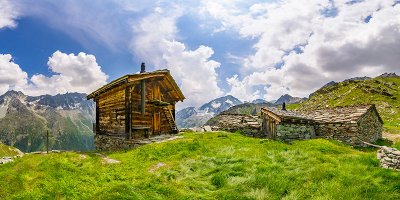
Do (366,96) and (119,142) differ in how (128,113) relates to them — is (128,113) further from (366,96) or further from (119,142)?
(366,96)

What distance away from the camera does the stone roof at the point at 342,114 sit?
98.3ft

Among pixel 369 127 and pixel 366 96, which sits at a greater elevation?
pixel 366 96

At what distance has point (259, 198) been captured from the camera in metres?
10.7

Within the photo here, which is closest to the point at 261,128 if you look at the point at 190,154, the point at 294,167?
the point at 190,154

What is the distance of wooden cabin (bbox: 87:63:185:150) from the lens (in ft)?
91.9

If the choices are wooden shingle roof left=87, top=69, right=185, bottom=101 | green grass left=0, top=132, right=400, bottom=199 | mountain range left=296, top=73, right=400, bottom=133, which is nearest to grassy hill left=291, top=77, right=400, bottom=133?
mountain range left=296, top=73, right=400, bottom=133

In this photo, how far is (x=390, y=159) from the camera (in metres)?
13.6

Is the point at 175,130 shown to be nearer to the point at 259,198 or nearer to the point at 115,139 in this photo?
the point at 115,139

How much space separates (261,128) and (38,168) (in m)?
25.7

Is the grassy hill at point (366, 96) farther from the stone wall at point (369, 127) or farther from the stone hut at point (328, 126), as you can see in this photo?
the stone hut at point (328, 126)

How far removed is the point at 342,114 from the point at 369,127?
317cm

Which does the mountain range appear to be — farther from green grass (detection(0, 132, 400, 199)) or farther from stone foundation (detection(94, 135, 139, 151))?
green grass (detection(0, 132, 400, 199))

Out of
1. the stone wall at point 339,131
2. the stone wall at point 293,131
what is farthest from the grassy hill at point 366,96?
the stone wall at point 293,131

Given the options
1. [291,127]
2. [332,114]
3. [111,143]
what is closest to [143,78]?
[111,143]
